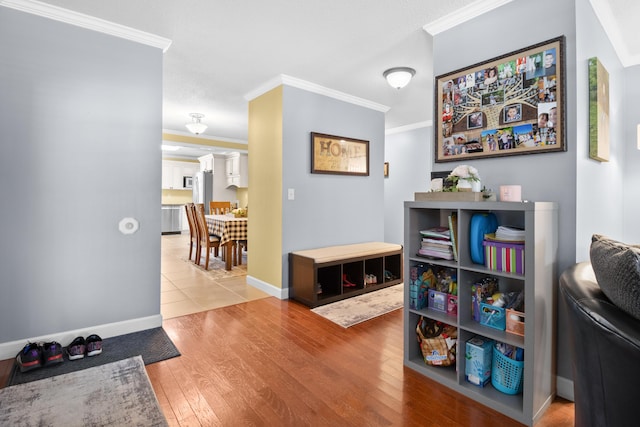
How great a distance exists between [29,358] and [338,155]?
333 centimetres

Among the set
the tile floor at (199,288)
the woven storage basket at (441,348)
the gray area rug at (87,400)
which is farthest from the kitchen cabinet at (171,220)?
the woven storage basket at (441,348)

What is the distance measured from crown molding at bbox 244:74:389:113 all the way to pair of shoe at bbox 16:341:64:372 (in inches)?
120

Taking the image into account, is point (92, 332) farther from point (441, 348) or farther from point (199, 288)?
A: point (441, 348)

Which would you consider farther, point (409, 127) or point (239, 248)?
point (409, 127)

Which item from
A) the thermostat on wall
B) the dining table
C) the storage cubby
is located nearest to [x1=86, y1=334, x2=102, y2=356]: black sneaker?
the thermostat on wall

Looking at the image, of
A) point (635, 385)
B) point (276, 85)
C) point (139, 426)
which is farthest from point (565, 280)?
point (276, 85)

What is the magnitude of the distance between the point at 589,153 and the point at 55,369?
3.62 m

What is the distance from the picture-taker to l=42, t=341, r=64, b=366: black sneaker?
2135 millimetres

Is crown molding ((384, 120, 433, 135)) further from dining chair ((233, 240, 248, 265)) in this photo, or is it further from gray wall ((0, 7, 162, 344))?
gray wall ((0, 7, 162, 344))

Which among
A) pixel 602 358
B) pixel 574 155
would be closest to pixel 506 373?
pixel 602 358

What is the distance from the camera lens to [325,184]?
3.96 meters

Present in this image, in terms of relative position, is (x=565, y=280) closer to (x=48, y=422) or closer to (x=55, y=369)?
(x=48, y=422)

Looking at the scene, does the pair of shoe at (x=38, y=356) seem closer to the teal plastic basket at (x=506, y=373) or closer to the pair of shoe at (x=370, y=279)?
the teal plastic basket at (x=506, y=373)

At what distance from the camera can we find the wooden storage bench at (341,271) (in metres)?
3.34
